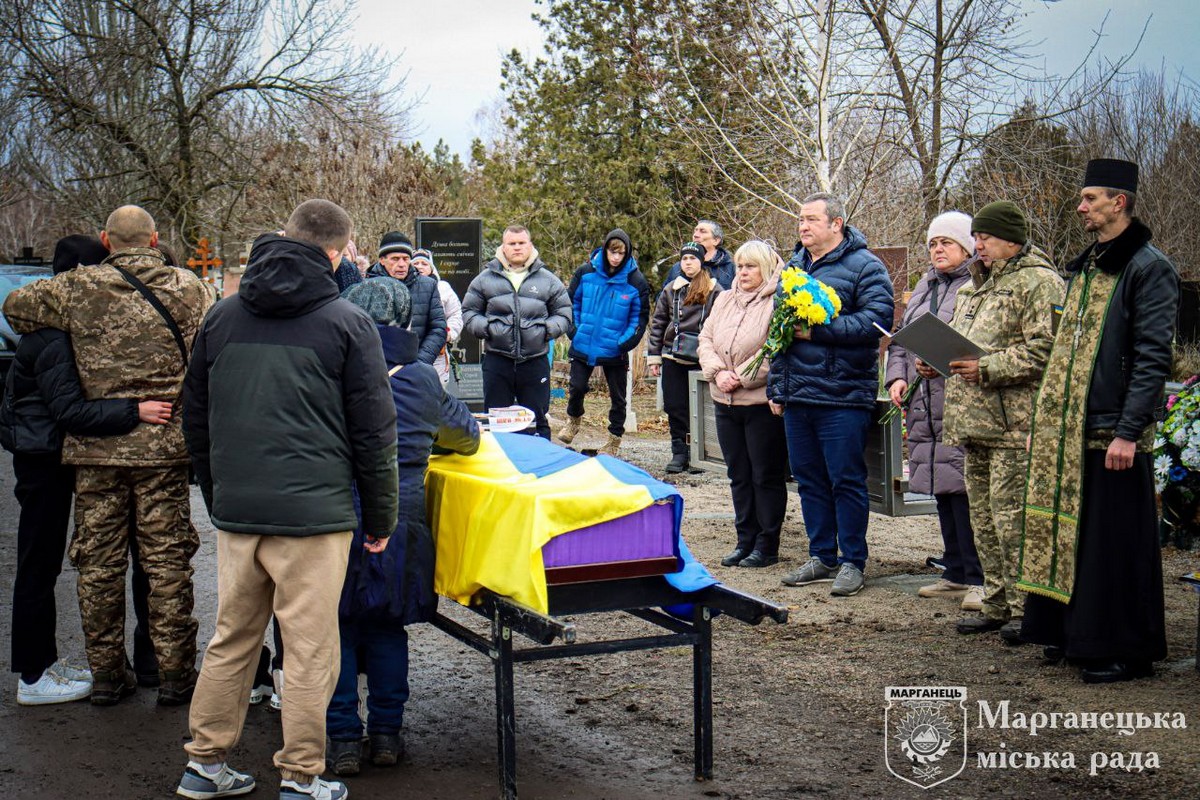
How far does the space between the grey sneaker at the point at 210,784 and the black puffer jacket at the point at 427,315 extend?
691 cm

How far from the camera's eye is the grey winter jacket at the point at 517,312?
37.7 ft

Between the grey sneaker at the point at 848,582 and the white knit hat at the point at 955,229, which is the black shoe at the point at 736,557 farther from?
the white knit hat at the point at 955,229

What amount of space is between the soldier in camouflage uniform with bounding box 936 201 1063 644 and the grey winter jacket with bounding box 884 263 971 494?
17.3 inches

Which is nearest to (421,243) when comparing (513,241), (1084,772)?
(513,241)

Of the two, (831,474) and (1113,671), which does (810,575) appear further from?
(1113,671)

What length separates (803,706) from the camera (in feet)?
18.1

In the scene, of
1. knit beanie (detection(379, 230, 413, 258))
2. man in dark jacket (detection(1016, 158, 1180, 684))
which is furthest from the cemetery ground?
knit beanie (detection(379, 230, 413, 258))

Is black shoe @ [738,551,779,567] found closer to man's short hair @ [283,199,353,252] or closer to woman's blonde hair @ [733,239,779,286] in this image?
woman's blonde hair @ [733,239,779,286]

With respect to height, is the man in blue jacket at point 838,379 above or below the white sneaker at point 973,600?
above

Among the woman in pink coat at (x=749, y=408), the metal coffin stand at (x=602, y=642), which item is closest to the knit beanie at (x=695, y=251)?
the woman in pink coat at (x=749, y=408)

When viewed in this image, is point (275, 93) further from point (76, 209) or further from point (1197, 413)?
point (1197, 413)

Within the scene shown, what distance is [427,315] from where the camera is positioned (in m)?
11.5

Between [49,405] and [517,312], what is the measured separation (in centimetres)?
629

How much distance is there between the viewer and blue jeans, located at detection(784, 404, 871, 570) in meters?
7.49
